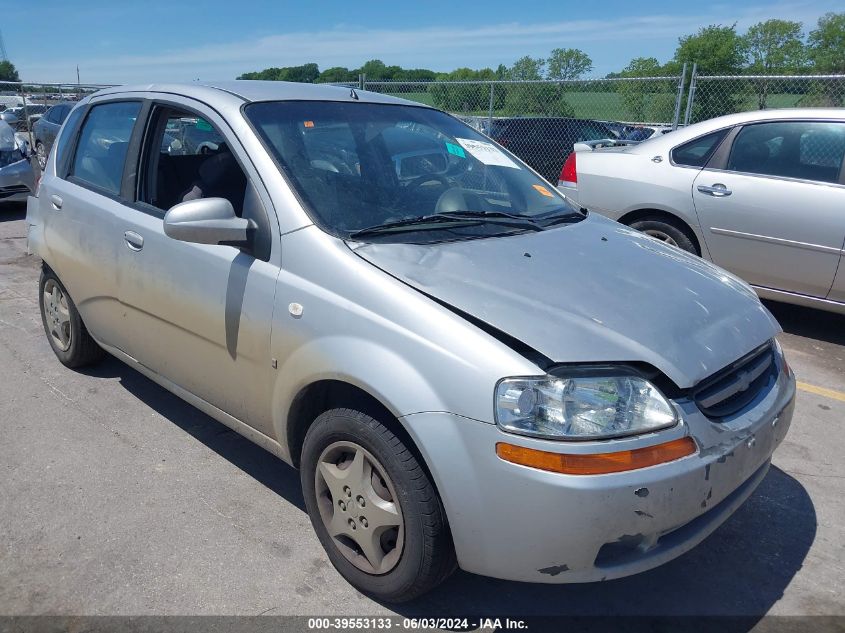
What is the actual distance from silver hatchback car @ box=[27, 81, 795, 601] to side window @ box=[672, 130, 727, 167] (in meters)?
2.73

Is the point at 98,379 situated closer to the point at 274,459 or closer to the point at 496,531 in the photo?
the point at 274,459

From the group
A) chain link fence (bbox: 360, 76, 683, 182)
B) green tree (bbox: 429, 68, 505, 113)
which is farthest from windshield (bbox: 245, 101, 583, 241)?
green tree (bbox: 429, 68, 505, 113)

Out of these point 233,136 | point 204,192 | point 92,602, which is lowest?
point 92,602

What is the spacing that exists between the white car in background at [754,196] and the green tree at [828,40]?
1650 inches

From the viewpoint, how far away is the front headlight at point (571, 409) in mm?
2096

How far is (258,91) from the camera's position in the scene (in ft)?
10.9

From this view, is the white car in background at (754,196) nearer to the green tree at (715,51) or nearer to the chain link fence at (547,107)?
the chain link fence at (547,107)

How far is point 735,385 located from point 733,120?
4167 mm

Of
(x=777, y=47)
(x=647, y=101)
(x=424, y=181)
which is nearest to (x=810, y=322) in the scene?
(x=424, y=181)

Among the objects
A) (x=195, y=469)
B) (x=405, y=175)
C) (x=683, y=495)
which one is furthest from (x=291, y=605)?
(x=405, y=175)

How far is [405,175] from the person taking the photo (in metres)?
3.24

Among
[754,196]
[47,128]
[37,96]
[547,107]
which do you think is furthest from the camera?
[37,96]

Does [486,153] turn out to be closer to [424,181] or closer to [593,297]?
[424,181]

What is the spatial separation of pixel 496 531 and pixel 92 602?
1.52 metres
